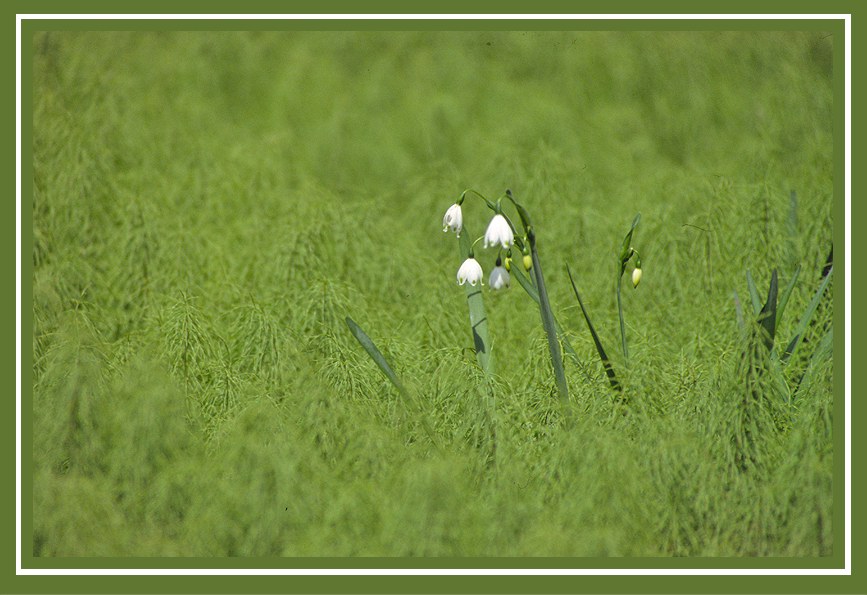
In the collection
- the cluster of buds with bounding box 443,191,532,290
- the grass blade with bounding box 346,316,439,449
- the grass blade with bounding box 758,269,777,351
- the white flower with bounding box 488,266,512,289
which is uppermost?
the cluster of buds with bounding box 443,191,532,290

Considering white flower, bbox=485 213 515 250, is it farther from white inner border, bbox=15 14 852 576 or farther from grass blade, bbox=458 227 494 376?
white inner border, bbox=15 14 852 576

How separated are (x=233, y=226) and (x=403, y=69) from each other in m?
1.36

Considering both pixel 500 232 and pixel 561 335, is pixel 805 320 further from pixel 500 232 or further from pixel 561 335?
pixel 500 232

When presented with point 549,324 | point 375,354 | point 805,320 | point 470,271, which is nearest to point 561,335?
point 549,324

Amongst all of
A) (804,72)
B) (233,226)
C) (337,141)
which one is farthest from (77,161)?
(804,72)

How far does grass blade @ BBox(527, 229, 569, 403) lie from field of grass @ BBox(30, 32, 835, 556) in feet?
0.21

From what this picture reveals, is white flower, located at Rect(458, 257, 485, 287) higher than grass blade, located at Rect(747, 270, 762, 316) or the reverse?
higher

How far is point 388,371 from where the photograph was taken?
176 centimetres

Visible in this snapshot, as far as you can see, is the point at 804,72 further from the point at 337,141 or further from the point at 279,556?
the point at 279,556

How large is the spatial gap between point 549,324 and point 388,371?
32cm

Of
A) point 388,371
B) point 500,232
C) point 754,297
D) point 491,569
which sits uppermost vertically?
point 500,232

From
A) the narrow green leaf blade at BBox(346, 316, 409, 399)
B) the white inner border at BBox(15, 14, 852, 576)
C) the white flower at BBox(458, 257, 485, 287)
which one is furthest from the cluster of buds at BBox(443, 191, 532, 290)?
the white inner border at BBox(15, 14, 852, 576)

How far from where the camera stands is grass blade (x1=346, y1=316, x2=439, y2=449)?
1753 mm

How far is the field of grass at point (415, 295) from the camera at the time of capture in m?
1.64
